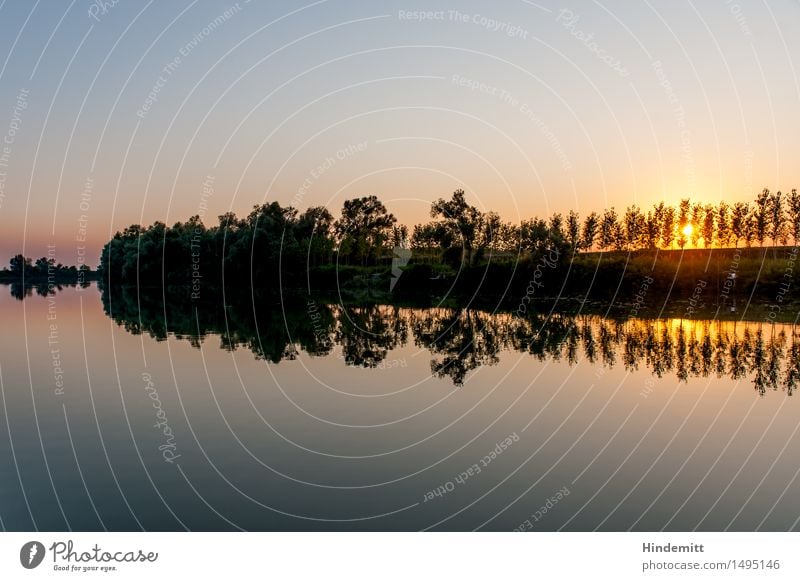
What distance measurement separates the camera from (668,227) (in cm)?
9062

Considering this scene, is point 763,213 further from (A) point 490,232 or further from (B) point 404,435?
(B) point 404,435

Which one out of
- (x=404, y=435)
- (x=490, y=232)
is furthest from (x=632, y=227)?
(x=404, y=435)

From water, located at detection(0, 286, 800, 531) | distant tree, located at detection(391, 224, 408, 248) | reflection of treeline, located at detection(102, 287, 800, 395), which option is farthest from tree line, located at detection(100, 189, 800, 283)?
water, located at detection(0, 286, 800, 531)

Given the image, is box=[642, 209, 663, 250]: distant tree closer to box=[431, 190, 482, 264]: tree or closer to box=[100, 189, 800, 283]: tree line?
box=[100, 189, 800, 283]: tree line

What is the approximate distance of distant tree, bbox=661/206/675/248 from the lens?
8969 centimetres

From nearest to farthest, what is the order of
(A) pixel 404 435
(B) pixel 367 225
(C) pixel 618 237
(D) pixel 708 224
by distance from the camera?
(A) pixel 404 435 < (B) pixel 367 225 < (D) pixel 708 224 < (C) pixel 618 237

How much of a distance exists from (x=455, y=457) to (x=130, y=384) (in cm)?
1302

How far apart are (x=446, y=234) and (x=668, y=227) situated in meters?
33.4

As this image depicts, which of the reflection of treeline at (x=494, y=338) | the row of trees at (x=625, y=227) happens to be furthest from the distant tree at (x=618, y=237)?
the reflection of treeline at (x=494, y=338)

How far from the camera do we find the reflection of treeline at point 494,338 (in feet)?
84.6

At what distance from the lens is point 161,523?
38.0ft

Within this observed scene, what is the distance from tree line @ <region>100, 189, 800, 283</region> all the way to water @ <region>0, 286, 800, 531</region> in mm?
41026
